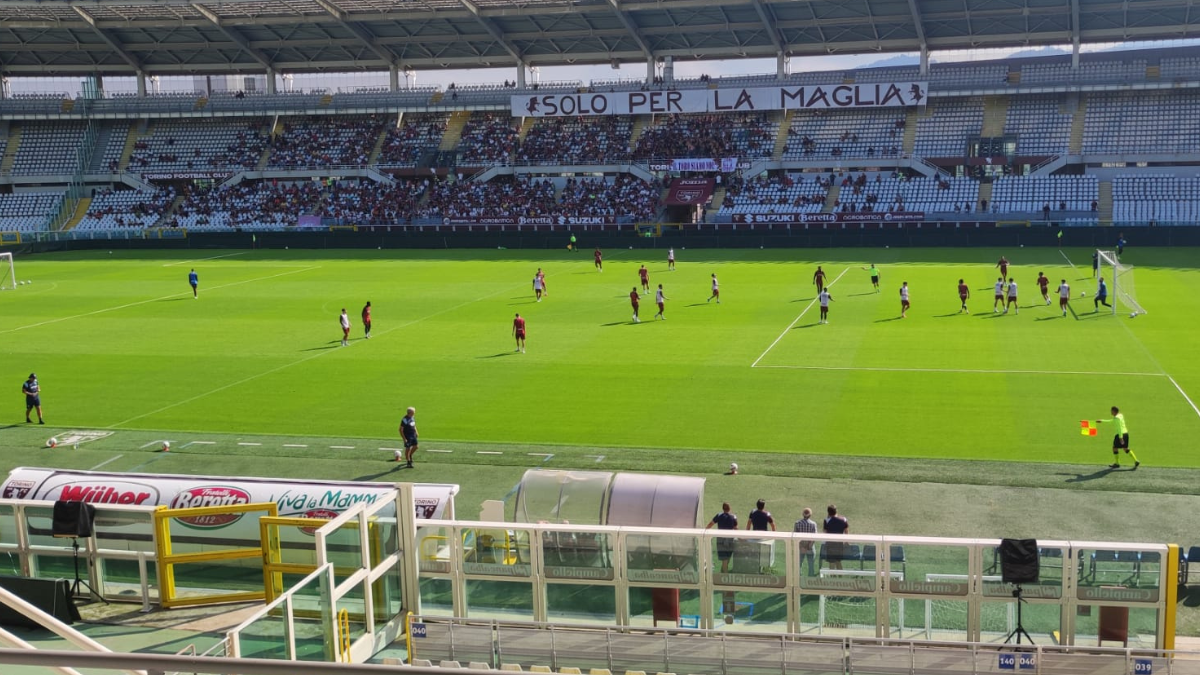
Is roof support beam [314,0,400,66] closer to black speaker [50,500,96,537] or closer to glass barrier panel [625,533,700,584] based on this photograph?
black speaker [50,500,96,537]

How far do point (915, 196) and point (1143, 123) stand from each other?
1560 cm

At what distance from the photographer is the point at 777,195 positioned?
7194 centimetres

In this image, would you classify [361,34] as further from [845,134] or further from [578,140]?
[845,134]

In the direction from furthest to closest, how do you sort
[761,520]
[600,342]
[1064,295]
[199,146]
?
[199,146] < [1064,295] < [600,342] < [761,520]

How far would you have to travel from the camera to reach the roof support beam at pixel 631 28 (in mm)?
68500

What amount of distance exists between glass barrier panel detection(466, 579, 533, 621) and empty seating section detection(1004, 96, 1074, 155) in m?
66.4

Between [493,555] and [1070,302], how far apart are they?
3110 centimetres

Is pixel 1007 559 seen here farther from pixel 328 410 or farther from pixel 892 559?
pixel 328 410

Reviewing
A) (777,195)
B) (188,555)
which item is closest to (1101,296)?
(188,555)

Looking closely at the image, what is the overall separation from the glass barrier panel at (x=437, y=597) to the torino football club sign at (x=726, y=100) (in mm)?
66434

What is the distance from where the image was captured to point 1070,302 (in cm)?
3784

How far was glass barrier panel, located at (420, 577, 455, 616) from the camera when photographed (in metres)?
12.4

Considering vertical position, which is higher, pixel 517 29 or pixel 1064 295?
pixel 517 29

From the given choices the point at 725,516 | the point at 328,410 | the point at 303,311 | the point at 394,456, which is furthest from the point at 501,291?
the point at 725,516
